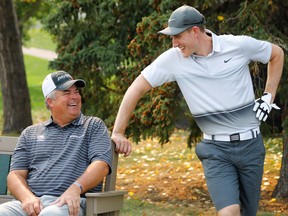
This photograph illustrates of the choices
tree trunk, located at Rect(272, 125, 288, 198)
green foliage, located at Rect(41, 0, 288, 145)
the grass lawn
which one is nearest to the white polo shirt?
green foliage, located at Rect(41, 0, 288, 145)

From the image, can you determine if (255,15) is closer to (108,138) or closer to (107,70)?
(107,70)

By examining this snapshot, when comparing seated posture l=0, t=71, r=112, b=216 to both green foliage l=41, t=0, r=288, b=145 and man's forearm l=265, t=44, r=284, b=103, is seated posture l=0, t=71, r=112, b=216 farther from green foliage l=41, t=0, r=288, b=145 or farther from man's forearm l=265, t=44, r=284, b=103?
green foliage l=41, t=0, r=288, b=145

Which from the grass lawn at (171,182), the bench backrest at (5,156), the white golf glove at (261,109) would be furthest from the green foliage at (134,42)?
the bench backrest at (5,156)

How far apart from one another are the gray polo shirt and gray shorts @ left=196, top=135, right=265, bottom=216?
712 millimetres

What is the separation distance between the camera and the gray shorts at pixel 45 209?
17.3 feet

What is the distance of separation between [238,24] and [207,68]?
3.08 meters

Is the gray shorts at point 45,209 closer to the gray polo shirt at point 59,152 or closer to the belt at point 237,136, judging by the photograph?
the gray polo shirt at point 59,152

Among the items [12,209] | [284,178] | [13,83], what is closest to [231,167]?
[12,209]

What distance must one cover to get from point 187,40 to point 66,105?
3.55 ft

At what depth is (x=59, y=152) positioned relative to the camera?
18.6 feet

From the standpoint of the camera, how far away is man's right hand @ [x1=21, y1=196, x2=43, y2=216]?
17.8ft

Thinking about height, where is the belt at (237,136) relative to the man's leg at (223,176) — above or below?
above

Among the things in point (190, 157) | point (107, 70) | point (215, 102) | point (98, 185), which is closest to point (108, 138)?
point (98, 185)

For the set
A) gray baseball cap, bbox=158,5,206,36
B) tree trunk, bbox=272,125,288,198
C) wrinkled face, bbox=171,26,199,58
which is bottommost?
tree trunk, bbox=272,125,288,198
